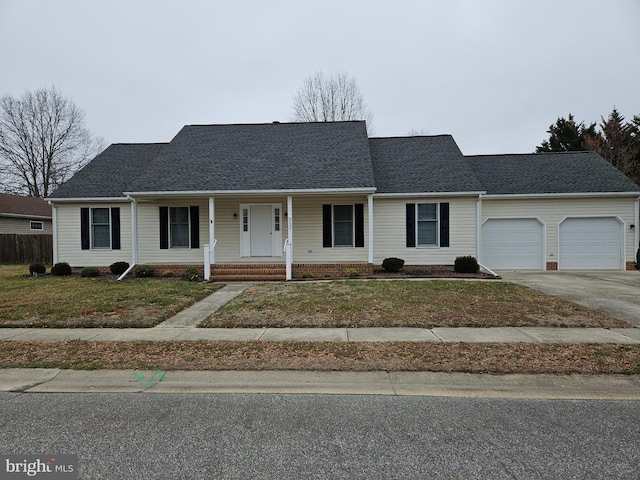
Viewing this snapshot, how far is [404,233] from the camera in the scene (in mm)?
13844

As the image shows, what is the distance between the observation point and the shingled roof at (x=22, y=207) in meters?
24.9

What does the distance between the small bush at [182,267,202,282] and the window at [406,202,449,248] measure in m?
7.86

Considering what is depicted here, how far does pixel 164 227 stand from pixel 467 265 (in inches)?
454

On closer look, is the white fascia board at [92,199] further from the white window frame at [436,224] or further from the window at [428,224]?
the window at [428,224]

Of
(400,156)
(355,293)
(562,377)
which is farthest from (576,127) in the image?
(562,377)

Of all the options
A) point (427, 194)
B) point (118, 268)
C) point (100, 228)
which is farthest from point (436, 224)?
point (100, 228)

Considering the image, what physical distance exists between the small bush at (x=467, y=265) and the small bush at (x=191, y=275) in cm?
915

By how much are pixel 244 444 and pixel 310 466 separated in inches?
23.9

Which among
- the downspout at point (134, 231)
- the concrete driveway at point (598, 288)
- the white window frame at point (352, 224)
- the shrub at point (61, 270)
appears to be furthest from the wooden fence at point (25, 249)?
the concrete driveway at point (598, 288)

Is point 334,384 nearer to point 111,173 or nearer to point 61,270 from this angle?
point 61,270

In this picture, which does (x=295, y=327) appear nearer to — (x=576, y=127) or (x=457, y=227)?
(x=457, y=227)

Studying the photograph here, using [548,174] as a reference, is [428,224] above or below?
below

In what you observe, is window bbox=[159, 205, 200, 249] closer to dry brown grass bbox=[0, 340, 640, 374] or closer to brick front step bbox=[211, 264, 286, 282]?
brick front step bbox=[211, 264, 286, 282]

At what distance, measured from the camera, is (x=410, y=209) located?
45.3 ft
